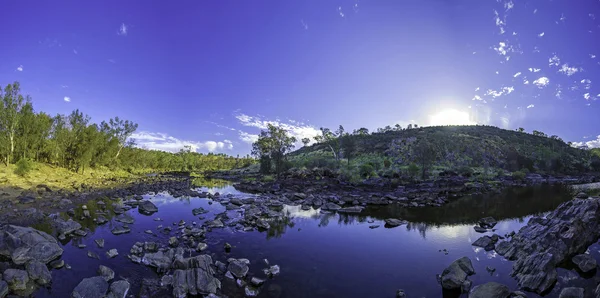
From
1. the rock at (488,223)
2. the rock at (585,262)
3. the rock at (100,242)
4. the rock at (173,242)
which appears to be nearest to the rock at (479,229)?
the rock at (488,223)

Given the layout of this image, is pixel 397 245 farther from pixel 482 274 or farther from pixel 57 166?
pixel 57 166

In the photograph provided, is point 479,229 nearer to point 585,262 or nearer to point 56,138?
point 585,262

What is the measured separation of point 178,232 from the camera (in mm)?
19688

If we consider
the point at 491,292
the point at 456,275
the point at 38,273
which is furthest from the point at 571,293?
the point at 38,273

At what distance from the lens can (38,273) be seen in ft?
37.7

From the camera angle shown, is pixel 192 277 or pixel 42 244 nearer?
pixel 192 277

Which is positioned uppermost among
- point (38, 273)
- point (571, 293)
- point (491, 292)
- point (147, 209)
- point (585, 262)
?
point (585, 262)

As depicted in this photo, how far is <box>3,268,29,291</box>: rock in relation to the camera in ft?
34.4

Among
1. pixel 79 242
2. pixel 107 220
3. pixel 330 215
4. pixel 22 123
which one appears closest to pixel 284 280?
pixel 79 242

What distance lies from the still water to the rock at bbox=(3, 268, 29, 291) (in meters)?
0.64

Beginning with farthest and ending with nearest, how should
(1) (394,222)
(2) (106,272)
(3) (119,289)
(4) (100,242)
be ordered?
(1) (394,222)
(4) (100,242)
(2) (106,272)
(3) (119,289)

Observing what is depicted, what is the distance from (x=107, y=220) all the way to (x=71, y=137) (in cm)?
5146

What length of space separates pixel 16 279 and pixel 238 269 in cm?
851

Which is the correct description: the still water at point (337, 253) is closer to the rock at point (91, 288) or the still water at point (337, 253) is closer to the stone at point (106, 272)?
the stone at point (106, 272)
